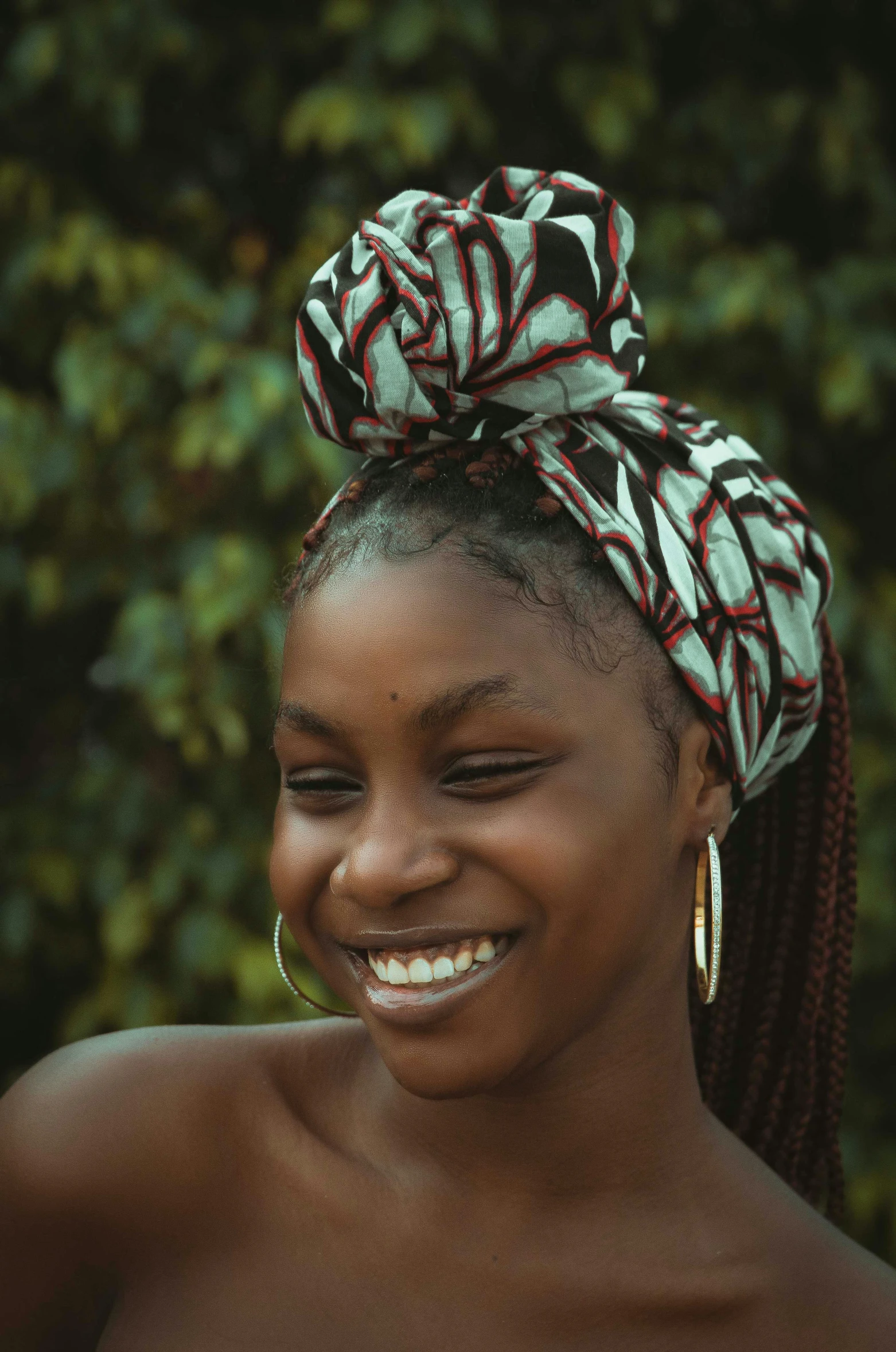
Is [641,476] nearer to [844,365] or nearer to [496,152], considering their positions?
[844,365]

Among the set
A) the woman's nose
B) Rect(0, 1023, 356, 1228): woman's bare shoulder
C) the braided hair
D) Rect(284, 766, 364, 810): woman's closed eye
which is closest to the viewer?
the woman's nose

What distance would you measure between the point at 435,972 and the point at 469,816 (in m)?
0.17

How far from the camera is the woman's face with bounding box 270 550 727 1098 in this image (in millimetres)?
1369

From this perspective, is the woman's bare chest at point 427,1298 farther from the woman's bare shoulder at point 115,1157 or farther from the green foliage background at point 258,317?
the green foliage background at point 258,317

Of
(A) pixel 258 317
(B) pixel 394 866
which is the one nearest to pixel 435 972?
(B) pixel 394 866

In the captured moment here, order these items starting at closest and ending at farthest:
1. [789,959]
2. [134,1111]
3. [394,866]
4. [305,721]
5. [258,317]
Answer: [394,866], [305,721], [134,1111], [789,959], [258,317]

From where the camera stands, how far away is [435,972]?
1.40 m

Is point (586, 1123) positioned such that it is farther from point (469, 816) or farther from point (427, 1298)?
point (469, 816)

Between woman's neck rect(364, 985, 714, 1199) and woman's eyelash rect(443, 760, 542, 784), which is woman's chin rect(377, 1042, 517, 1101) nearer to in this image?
woman's neck rect(364, 985, 714, 1199)

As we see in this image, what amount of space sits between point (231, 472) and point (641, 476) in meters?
1.75

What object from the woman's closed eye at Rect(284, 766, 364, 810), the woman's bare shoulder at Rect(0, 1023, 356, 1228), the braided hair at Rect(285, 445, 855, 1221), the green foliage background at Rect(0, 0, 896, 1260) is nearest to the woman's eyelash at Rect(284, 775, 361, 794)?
the woman's closed eye at Rect(284, 766, 364, 810)

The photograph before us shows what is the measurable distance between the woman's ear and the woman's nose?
1.00ft

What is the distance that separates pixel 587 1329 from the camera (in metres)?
1.51

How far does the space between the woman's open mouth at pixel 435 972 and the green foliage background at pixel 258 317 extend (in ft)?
5.36
